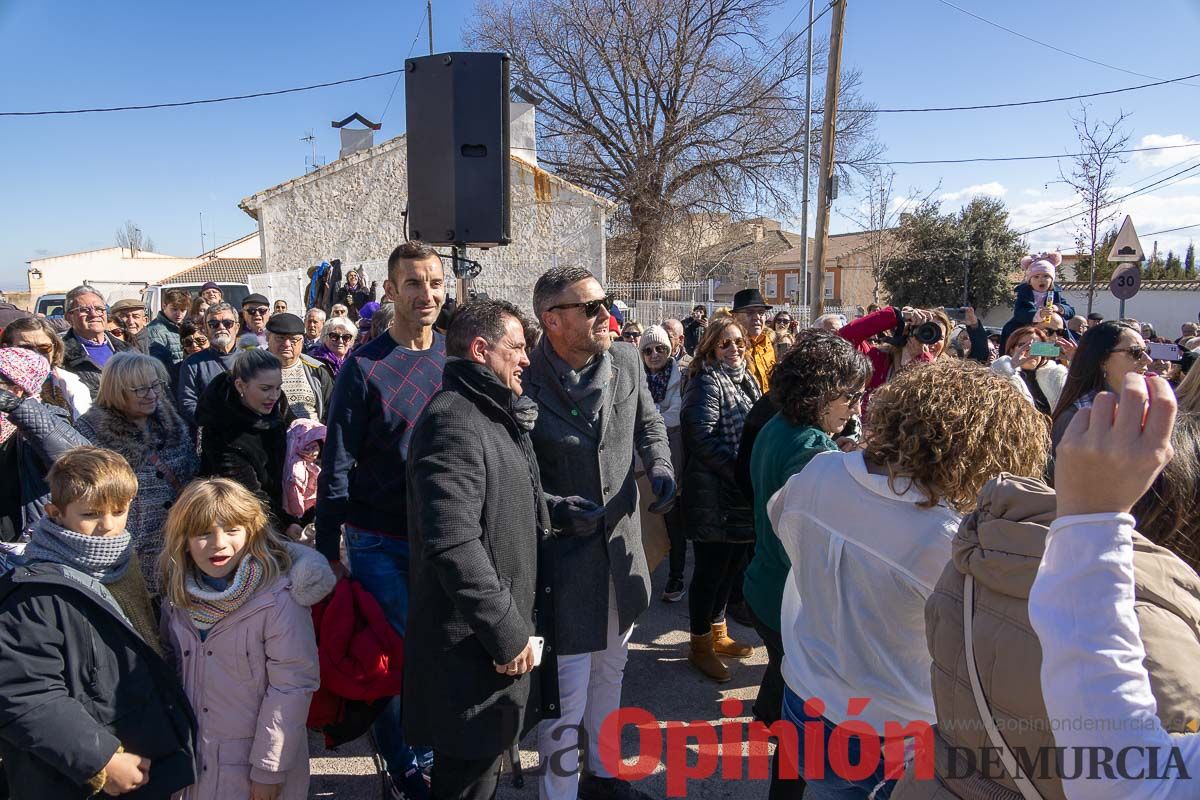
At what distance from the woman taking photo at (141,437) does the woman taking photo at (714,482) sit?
2415 mm

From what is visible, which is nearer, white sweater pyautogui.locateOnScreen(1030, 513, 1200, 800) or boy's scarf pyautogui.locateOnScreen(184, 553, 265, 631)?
white sweater pyautogui.locateOnScreen(1030, 513, 1200, 800)

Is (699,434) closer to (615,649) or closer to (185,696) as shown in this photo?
(615,649)

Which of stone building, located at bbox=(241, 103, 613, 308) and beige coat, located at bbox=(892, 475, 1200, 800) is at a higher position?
stone building, located at bbox=(241, 103, 613, 308)

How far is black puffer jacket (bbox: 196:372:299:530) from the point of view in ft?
10.4

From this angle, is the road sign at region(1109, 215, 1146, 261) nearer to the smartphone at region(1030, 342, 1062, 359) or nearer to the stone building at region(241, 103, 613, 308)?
the smartphone at region(1030, 342, 1062, 359)

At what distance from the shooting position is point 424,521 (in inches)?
75.1

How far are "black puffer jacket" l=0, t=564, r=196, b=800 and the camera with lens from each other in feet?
13.5

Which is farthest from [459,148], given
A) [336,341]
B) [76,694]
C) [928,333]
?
[76,694]

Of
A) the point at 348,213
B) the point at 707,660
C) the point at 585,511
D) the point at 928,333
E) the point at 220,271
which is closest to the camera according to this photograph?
the point at 585,511

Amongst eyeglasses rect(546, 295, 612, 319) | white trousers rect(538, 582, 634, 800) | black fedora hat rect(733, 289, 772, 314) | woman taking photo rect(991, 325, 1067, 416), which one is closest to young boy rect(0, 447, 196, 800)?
white trousers rect(538, 582, 634, 800)

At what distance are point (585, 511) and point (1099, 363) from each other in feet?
8.00

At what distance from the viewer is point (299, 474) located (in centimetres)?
328

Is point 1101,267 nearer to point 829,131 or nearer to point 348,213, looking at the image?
point 829,131

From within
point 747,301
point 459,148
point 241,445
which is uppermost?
point 459,148
